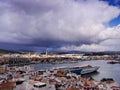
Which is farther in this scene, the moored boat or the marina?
the moored boat

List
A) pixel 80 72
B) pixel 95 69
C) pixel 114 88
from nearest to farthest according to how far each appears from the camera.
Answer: pixel 114 88
pixel 80 72
pixel 95 69

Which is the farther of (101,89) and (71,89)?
(101,89)

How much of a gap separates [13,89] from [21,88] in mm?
606

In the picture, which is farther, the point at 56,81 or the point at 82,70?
the point at 82,70

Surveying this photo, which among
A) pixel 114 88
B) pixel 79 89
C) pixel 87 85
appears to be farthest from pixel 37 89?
pixel 114 88

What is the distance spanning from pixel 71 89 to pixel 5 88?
502 cm

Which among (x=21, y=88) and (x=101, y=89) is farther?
(x=101, y=89)

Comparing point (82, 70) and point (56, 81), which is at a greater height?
point (56, 81)

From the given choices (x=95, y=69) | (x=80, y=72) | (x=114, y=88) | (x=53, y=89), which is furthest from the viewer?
(x=95, y=69)

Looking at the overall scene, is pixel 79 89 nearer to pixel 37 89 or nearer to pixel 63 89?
pixel 63 89

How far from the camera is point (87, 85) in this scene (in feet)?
76.3

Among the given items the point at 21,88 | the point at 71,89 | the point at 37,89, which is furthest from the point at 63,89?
the point at 21,88

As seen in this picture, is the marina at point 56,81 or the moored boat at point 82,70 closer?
the marina at point 56,81

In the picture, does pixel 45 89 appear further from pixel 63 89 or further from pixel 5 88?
pixel 5 88
